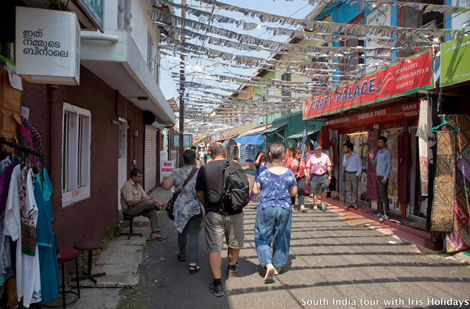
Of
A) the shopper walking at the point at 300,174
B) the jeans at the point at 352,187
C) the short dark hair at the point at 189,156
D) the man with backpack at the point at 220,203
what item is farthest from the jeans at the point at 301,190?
the man with backpack at the point at 220,203

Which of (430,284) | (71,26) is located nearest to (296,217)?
(430,284)

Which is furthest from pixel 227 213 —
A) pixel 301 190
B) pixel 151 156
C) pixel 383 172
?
pixel 151 156

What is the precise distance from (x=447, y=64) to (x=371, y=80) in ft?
9.09

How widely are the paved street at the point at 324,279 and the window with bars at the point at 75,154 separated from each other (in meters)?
1.48

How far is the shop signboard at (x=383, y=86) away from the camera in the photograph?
19.1 ft

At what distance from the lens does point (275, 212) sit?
433 cm

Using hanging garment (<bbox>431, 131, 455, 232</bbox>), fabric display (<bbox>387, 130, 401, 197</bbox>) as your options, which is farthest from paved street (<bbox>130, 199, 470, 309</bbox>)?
fabric display (<bbox>387, 130, 401, 197</bbox>)

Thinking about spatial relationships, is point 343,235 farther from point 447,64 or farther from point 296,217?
point 447,64

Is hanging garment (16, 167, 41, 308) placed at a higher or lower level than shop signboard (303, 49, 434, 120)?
lower

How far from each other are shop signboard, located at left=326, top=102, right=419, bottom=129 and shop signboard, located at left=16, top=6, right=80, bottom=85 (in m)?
6.61

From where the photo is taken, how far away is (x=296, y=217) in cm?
820

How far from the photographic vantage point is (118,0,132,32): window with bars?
20.3ft

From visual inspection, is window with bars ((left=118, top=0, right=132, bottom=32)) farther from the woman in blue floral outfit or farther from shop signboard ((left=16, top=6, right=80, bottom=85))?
shop signboard ((left=16, top=6, right=80, bottom=85))

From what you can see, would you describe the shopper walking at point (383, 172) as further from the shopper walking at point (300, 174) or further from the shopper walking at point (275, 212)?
the shopper walking at point (275, 212)
